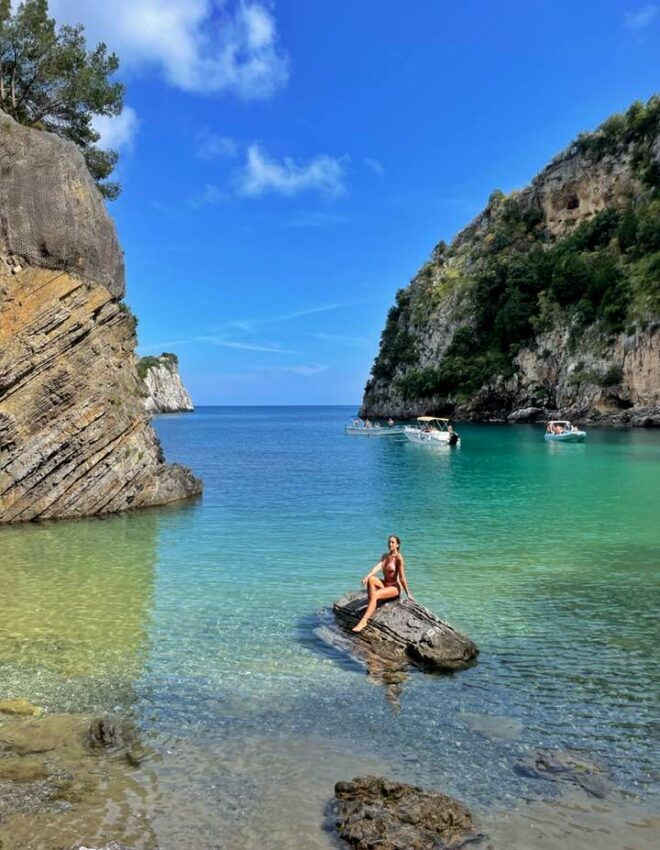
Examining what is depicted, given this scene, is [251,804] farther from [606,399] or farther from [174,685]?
[606,399]

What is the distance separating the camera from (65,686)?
932 cm

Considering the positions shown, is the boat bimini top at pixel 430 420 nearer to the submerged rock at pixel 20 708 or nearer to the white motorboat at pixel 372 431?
the white motorboat at pixel 372 431

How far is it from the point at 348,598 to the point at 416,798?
20.4ft

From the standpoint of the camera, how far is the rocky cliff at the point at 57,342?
21.8 metres

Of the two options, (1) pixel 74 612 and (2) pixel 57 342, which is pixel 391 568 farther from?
(2) pixel 57 342

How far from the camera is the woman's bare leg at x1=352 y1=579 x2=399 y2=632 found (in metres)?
11.3

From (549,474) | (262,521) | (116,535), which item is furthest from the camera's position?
(549,474)

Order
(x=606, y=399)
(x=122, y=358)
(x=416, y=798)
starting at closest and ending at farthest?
(x=416, y=798), (x=122, y=358), (x=606, y=399)

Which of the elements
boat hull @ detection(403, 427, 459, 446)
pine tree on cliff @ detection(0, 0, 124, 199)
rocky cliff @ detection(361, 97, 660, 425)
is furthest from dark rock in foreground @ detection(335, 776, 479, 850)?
rocky cliff @ detection(361, 97, 660, 425)

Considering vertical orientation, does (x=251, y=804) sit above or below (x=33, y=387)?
below

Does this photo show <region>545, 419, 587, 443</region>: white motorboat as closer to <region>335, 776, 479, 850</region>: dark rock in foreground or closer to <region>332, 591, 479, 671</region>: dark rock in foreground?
<region>332, 591, 479, 671</region>: dark rock in foreground

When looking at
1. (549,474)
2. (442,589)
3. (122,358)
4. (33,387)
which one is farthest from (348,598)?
(549,474)

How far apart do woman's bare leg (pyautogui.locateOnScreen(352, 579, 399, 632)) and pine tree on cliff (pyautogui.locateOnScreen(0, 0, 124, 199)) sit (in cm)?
2677

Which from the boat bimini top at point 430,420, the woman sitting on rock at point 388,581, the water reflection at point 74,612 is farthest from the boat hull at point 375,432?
the woman sitting on rock at point 388,581
